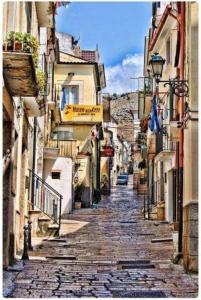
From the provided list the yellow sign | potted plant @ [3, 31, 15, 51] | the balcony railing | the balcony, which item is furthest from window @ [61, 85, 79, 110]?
potted plant @ [3, 31, 15, 51]

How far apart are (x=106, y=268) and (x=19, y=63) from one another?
16.0ft

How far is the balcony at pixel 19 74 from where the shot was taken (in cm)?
915

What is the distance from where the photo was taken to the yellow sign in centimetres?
3234

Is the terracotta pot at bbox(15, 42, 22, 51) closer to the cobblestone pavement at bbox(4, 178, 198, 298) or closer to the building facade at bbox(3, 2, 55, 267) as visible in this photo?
the building facade at bbox(3, 2, 55, 267)

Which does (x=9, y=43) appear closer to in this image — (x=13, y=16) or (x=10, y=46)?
(x=10, y=46)

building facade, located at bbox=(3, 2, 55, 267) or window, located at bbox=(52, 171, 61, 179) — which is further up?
building facade, located at bbox=(3, 2, 55, 267)

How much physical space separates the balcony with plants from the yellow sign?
21.5m

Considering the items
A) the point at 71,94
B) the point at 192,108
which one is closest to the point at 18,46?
the point at 192,108

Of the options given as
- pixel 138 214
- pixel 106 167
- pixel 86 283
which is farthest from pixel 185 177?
pixel 106 167

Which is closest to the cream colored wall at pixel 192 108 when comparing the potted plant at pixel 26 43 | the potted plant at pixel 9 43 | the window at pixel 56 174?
the potted plant at pixel 26 43

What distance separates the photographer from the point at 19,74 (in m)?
9.77

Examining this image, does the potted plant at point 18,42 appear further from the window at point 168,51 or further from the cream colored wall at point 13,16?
the window at point 168,51

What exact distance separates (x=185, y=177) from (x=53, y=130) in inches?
777

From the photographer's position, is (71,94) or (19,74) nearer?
(19,74)
